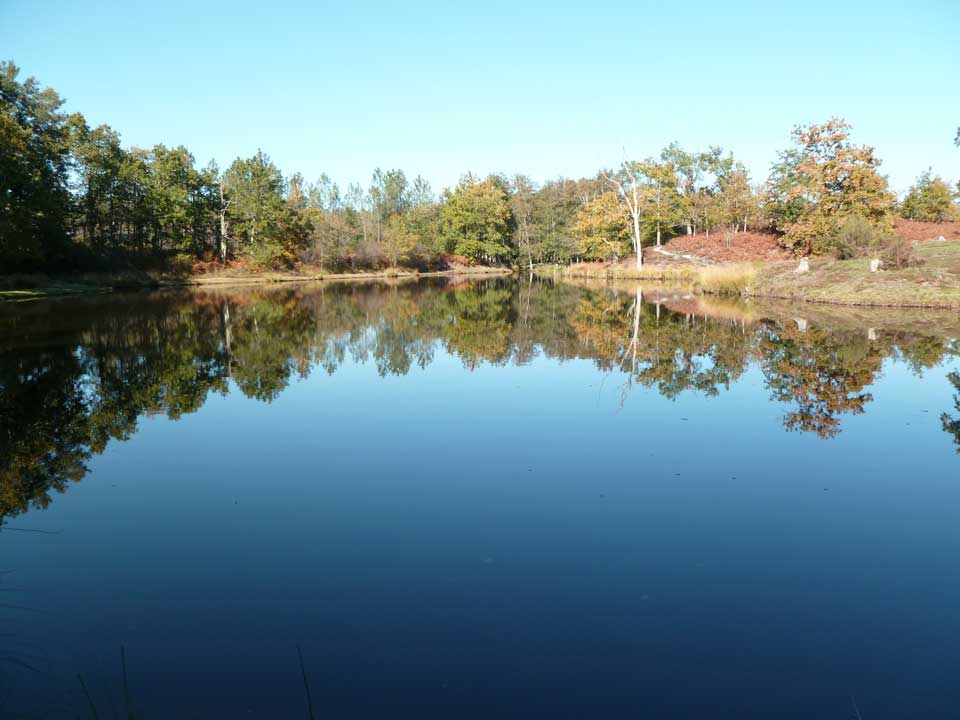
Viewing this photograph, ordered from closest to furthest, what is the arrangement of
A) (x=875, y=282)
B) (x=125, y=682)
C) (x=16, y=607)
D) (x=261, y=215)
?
(x=125, y=682), (x=16, y=607), (x=875, y=282), (x=261, y=215)

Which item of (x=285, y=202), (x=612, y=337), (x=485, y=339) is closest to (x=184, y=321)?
(x=485, y=339)

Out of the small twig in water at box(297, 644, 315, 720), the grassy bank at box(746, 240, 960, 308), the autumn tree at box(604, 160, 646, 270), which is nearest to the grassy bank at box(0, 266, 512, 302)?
the autumn tree at box(604, 160, 646, 270)

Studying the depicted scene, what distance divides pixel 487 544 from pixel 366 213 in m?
80.9

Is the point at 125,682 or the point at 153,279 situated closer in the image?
the point at 125,682

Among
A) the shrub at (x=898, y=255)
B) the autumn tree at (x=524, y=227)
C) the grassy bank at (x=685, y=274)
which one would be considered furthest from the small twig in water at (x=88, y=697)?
the autumn tree at (x=524, y=227)

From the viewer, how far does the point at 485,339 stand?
19.2 m

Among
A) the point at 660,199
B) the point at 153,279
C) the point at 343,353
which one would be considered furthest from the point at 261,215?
the point at 343,353

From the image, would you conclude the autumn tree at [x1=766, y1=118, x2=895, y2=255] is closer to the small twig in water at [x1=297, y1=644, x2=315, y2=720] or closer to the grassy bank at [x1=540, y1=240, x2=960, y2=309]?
the grassy bank at [x1=540, y1=240, x2=960, y2=309]

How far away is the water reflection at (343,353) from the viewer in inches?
375

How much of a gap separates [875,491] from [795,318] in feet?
58.2

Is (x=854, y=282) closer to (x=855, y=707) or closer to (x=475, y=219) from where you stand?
(x=855, y=707)

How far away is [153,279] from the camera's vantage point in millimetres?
51094

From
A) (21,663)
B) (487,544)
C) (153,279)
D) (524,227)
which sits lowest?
(21,663)

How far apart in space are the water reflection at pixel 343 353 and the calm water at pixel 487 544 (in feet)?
0.47
